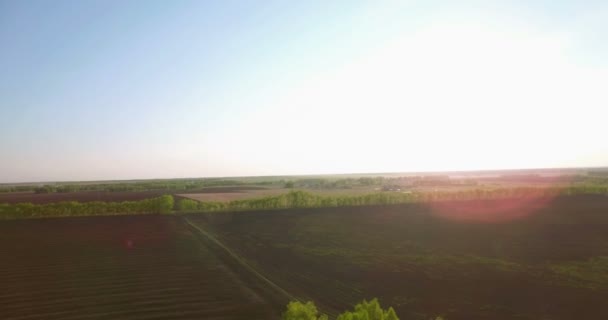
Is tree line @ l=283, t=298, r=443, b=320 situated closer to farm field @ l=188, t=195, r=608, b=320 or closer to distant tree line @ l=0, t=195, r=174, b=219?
farm field @ l=188, t=195, r=608, b=320

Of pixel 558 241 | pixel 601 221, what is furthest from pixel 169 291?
pixel 601 221

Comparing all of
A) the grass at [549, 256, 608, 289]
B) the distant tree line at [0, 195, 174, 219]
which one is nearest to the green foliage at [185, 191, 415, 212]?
the distant tree line at [0, 195, 174, 219]

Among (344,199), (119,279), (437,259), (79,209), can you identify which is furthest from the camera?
(344,199)

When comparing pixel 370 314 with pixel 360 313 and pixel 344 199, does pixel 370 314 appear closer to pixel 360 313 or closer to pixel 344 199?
pixel 360 313

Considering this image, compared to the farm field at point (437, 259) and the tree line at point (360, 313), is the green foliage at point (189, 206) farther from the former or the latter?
the tree line at point (360, 313)

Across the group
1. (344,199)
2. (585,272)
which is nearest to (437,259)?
(585,272)

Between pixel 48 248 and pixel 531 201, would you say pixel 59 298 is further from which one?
pixel 531 201
